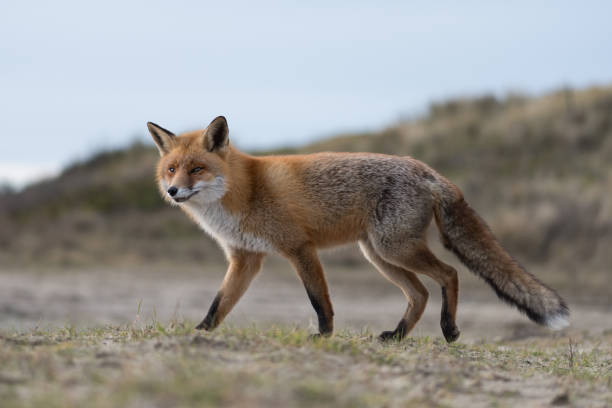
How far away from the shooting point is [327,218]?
6.32 metres

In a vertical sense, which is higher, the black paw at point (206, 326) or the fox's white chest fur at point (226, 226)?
the fox's white chest fur at point (226, 226)

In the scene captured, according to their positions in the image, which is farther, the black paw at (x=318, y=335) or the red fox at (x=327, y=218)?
the red fox at (x=327, y=218)

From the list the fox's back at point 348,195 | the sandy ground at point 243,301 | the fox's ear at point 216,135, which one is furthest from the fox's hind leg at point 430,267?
the sandy ground at point 243,301

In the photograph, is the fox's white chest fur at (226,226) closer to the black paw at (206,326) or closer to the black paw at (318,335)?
the black paw at (206,326)

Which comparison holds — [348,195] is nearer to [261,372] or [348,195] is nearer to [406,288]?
[406,288]

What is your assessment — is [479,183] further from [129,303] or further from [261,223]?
[261,223]

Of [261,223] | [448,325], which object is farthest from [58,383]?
[448,325]

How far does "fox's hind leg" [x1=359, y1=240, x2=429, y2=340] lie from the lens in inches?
256

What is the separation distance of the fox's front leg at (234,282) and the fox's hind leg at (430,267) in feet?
3.81

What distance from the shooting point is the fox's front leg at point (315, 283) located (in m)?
5.99

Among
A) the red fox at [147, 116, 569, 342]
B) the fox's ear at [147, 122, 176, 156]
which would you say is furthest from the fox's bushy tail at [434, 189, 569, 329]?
the fox's ear at [147, 122, 176, 156]

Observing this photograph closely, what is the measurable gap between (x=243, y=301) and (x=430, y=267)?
A: 9570 mm

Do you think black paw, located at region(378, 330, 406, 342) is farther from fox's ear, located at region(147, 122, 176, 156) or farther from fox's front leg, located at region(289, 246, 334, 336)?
fox's ear, located at region(147, 122, 176, 156)

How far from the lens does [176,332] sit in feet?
16.7
